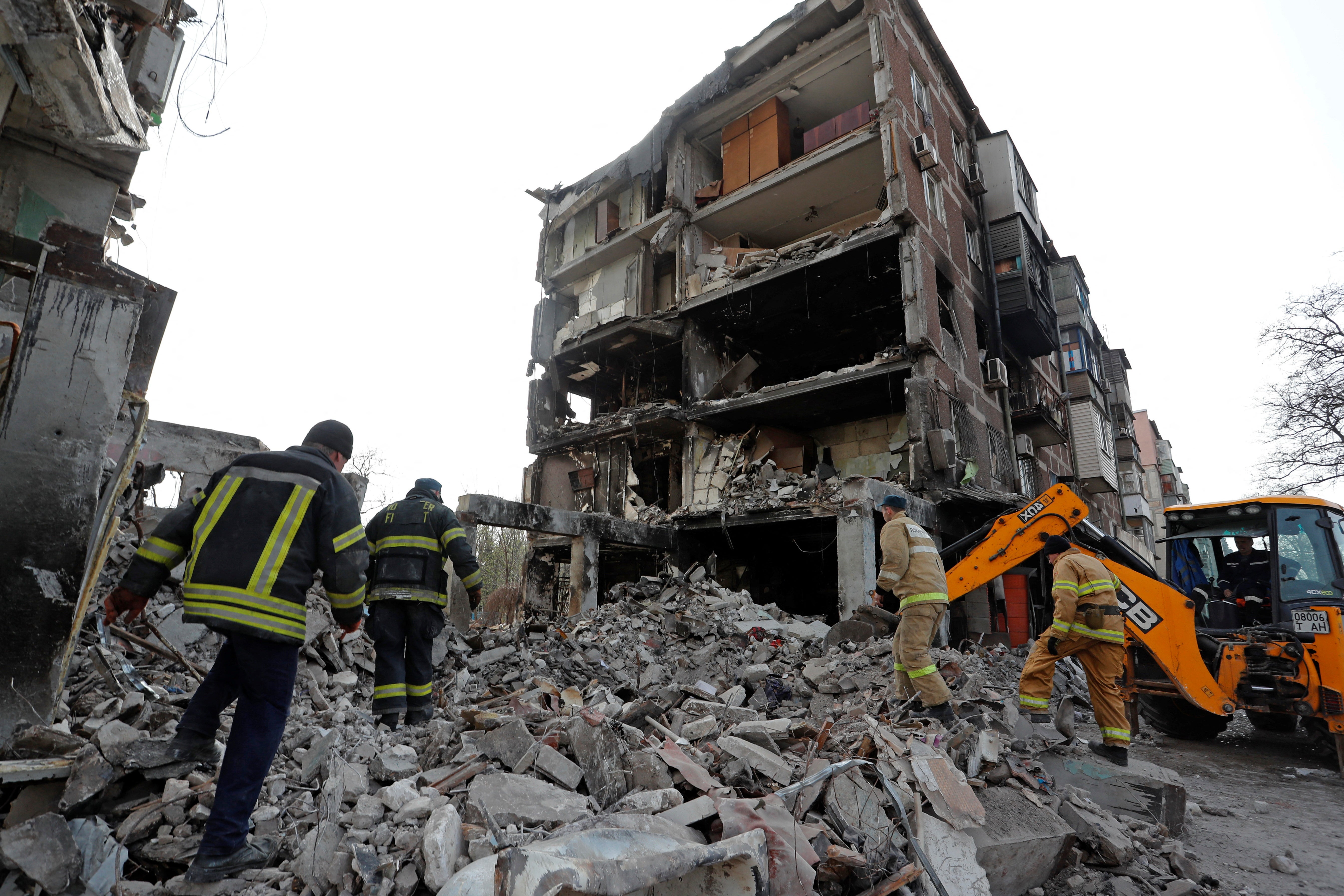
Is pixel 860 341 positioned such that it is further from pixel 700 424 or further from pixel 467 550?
pixel 467 550

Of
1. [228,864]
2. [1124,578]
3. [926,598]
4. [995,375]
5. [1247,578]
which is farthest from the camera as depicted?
[995,375]

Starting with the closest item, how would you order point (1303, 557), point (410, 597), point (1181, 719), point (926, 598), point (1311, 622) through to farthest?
1. point (410, 597)
2. point (926, 598)
3. point (1311, 622)
4. point (1303, 557)
5. point (1181, 719)

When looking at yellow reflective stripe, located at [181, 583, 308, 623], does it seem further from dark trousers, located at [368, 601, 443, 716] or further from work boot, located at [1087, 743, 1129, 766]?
work boot, located at [1087, 743, 1129, 766]

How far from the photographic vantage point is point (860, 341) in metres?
15.9

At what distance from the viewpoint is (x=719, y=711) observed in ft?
14.5

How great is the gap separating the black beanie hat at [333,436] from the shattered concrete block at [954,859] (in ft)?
10.1

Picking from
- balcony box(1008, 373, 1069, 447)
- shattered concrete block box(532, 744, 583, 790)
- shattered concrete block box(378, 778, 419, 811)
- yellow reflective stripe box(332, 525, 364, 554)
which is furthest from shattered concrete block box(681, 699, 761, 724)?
balcony box(1008, 373, 1069, 447)

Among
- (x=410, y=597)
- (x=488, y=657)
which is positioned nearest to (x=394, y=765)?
(x=410, y=597)

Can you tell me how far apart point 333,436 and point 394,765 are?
4.90 feet

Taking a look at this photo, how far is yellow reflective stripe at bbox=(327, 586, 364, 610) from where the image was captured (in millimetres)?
2693

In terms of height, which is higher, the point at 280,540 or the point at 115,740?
the point at 280,540

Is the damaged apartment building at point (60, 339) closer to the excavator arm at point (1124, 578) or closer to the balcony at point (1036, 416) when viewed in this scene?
the excavator arm at point (1124, 578)

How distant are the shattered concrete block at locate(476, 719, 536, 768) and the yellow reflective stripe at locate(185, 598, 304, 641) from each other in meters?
1.06

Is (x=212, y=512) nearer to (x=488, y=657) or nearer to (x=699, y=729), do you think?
(x=699, y=729)
